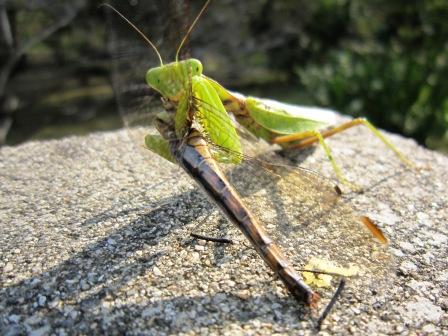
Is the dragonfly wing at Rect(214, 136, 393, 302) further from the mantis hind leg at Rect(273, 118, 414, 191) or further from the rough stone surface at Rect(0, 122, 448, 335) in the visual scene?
the mantis hind leg at Rect(273, 118, 414, 191)

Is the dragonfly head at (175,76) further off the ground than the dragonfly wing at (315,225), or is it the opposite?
the dragonfly head at (175,76)

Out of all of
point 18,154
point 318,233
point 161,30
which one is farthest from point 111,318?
point 161,30

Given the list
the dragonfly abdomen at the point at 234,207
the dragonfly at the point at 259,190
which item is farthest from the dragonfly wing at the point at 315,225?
the dragonfly abdomen at the point at 234,207

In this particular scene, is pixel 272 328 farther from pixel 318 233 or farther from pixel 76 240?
pixel 76 240

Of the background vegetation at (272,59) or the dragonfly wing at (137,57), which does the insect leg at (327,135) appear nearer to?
the dragonfly wing at (137,57)

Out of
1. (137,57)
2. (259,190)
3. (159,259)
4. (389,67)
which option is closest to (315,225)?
(259,190)

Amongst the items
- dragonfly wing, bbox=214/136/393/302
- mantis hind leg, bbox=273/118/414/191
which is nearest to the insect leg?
mantis hind leg, bbox=273/118/414/191
